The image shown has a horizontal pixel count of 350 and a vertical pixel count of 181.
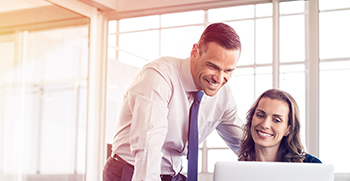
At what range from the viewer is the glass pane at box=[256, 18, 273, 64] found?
139 inches

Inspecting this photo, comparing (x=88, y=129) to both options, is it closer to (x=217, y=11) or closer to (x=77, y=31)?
(x=77, y=31)

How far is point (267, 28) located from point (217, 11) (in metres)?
0.49

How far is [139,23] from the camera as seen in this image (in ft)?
13.4

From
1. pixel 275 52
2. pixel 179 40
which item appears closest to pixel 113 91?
pixel 179 40

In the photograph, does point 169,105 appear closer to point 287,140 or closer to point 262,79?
point 287,140

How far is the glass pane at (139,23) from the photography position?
4020 mm

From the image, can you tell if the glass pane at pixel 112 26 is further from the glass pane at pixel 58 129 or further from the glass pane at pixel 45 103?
the glass pane at pixel 58 129

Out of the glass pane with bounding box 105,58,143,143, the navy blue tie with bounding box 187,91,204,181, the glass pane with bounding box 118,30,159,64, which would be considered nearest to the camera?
the navy blue tie with bounding box 187,91,204,181

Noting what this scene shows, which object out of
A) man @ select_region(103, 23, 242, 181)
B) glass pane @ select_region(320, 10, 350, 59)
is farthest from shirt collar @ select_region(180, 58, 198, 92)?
glass pane @ select_region(320, 10, 350, 59)

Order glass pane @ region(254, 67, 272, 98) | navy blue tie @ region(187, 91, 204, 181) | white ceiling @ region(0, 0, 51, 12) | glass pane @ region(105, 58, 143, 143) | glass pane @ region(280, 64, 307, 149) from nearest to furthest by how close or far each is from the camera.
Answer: navy blue tie @ region(187, 91, 204, 181) → white ceiling @ region(0, 0, 51, 12) → glass pane @ region(280, 64, 307, 149) → glass pane @ region(254, 67, 272, 98) → glass pane @ region(105, 58, 143, 143)

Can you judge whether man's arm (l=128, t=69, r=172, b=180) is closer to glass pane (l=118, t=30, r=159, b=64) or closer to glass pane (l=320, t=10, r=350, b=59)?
glass pane (l=320, t=10, r=350, b=59)

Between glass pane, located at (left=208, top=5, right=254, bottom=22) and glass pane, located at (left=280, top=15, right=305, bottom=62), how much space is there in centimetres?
30

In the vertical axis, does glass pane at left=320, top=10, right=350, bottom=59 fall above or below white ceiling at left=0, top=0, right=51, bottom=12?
below

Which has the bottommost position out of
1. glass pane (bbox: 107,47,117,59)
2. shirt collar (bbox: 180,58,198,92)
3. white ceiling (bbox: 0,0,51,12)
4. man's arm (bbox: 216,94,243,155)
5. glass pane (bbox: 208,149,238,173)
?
glass pane (bbox: 208,149,238,173)
